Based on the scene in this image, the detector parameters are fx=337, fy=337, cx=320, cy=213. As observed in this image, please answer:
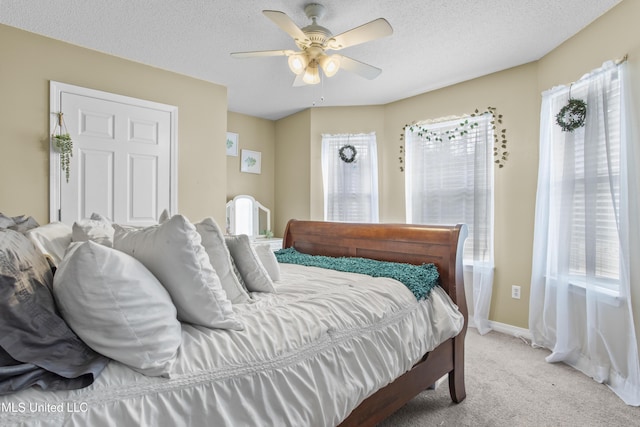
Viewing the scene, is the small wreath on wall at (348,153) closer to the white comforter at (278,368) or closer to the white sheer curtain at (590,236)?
the white sheer curtain at (590,236)

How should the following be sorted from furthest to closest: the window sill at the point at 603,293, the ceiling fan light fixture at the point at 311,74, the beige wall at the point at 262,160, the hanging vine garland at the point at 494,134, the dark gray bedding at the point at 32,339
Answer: the beige wall at the point at 262,160, the hanging vine garland at the point at 494,134, the ceiling fan light fixture at the point at 311,74, the window sill at the point at 603,293, the dark gray bedding at the point at 32,339

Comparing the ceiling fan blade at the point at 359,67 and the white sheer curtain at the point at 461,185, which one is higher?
the ceiling fan blade at the point at 359,67

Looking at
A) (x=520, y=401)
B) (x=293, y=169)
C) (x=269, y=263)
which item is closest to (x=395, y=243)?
(x=269, y=263)

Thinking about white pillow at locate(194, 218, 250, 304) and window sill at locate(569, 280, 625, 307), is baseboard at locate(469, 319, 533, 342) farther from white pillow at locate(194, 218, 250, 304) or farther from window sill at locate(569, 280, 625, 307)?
white pillow at locate(194, 218, 250, 304)

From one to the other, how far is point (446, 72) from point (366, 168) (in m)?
1.43

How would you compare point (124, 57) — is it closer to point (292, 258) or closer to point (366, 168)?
point (292, 258)

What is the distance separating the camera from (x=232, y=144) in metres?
4.61

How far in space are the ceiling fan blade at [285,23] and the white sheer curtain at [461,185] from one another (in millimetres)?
2097

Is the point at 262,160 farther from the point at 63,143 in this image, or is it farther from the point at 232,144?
the point at 63,143

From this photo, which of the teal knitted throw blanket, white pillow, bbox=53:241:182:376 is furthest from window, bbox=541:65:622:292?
white pillow, bbox=53:241:182:376

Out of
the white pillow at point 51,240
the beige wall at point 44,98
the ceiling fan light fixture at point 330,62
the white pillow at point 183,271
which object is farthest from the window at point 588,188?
the beige wall at point 44,98

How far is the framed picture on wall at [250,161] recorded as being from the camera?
4734 mm

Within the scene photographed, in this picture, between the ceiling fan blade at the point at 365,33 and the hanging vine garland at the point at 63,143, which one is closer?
the ceiling fan blade at the point at 365,33

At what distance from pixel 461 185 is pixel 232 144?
9.71 feet
